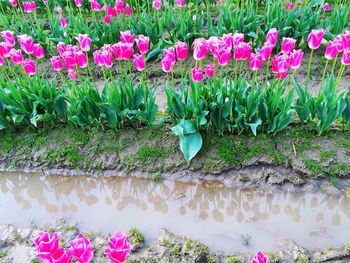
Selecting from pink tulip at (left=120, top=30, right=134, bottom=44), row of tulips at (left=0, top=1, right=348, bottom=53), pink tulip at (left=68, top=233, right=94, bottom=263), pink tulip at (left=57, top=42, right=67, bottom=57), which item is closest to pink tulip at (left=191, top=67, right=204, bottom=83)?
pink tulip at (left=120, top=30, right=134, bottom=44)

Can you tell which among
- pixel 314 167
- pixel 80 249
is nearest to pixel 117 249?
pixel 80 249

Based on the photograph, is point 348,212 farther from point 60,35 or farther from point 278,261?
point 60,35

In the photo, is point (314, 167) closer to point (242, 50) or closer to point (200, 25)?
point (242, 50)

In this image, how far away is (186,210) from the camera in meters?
3.40

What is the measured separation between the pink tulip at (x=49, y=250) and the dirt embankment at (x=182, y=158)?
73.2 inches

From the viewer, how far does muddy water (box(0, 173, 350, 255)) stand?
3.08m

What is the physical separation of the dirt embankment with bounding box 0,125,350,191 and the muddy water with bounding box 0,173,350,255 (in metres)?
0.11

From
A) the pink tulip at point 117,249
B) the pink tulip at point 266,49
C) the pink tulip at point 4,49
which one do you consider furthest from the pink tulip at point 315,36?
the pink tulip at point 4,49

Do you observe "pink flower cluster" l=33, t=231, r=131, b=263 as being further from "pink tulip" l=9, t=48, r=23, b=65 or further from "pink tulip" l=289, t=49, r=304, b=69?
"pink tulip" l=9, t=48, r=23, b=65

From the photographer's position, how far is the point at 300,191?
134 inches

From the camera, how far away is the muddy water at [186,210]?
3080mm

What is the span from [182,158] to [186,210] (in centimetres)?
51

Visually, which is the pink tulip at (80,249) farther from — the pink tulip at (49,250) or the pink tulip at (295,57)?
the pink tulip at (295,57)

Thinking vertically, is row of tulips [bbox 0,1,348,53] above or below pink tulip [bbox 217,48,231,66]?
below
